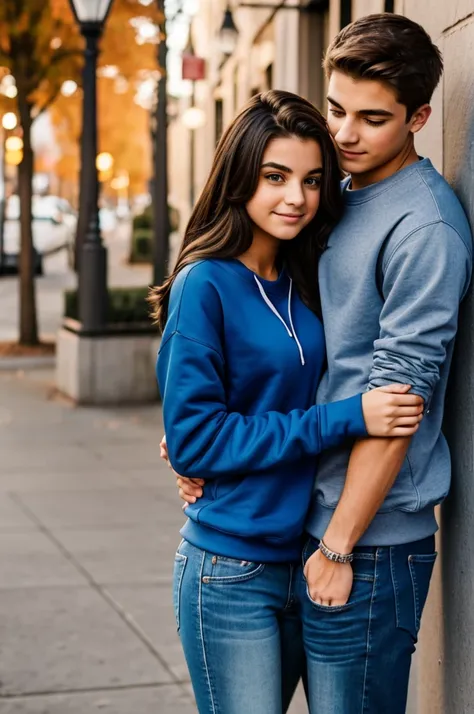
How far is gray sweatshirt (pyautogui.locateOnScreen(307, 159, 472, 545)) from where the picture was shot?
2.48 metres

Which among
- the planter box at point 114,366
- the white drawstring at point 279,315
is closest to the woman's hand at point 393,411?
the white drawstring at point 279,315

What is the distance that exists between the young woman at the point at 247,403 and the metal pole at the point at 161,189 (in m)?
10.4

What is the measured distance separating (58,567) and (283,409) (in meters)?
3.81

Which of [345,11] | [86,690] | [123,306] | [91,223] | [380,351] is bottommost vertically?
[86,690]

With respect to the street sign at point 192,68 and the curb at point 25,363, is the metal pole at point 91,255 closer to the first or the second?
the curb at point 25,363

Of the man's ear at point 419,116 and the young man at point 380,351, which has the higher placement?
the man's ear at point 419,116

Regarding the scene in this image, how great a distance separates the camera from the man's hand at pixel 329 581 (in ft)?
8.50

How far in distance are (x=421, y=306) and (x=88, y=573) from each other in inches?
158

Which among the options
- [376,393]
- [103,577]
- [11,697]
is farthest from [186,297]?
[103,577]

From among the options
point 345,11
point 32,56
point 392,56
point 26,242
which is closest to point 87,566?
point 392,56

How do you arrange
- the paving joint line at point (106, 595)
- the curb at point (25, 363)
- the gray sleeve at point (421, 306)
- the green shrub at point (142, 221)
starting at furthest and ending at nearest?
the green shrub at point (142, 221)
the curb at point (25, 363)
the paving joint line at point (106, 595)
the gray sleeve at point (421, 306)

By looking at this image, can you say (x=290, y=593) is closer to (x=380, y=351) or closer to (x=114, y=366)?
(x=380, y=351)

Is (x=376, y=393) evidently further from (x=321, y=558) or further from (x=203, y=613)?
(x=203, y=613)

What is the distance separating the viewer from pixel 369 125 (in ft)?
8.50
